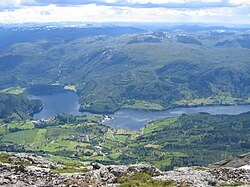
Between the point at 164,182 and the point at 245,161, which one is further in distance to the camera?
the point at 245,161

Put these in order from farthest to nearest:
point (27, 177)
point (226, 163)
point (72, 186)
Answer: point (226, 163)
point (27, 177)
point (72, 186)

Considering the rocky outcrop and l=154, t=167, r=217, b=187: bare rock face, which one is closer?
the rocky outcrop

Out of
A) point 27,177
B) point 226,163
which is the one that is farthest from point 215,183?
point 226,163

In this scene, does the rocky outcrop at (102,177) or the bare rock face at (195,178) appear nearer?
the rocky outcrop at (102,177)

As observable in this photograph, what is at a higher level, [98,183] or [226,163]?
[98,183]

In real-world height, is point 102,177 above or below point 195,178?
below

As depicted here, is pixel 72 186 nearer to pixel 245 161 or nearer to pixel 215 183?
pixel 215 183

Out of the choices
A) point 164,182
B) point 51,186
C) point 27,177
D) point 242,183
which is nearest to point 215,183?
point 242,183

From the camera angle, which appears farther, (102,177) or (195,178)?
(195,178)

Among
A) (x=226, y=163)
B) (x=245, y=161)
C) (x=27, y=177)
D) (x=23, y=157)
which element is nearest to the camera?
(x=27, y=177)
